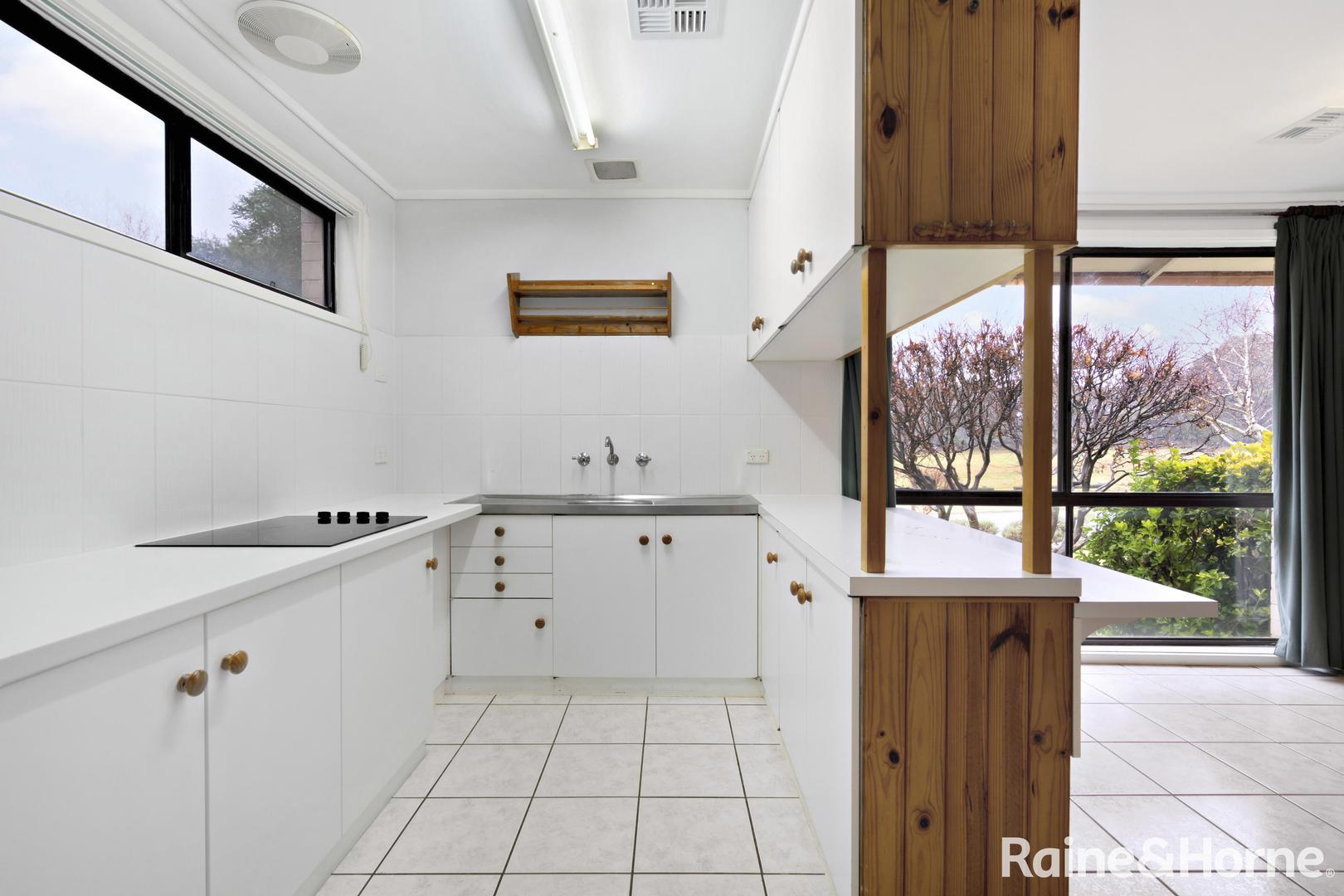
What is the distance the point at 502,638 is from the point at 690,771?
1.07 meters

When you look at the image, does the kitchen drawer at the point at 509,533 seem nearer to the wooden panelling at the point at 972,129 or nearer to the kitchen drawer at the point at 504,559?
the kitchen drawer at the point at 504,559

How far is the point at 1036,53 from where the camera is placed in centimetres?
120

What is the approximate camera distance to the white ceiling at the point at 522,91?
5.97 ft

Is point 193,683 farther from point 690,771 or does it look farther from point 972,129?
point 972,129

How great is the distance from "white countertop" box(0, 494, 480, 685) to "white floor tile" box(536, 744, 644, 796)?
0.97m

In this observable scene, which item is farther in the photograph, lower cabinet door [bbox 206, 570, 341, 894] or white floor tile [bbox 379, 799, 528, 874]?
white floor tile [bbox 379, 799, 528, 874]

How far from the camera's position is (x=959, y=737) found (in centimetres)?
121

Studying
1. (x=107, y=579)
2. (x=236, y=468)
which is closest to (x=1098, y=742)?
(x=107, y=579)

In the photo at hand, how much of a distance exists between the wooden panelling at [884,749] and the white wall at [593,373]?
1.91 meters

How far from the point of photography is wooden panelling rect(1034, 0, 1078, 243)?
3.93 ft

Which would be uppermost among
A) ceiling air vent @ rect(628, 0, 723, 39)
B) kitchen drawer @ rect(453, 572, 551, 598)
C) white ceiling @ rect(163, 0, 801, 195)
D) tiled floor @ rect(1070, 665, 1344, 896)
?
white ceiling @ rect(163, 0, 801, 195)

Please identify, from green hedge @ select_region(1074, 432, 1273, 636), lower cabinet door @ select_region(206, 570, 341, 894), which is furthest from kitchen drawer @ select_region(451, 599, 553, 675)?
green hedge @ select_region(1074, 432, 1273, 636)

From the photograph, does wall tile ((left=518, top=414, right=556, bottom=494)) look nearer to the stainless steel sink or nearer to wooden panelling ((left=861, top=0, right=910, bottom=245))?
the stainless steel sink

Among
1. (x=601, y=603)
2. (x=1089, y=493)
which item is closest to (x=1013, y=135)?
(x=601, y=603)
